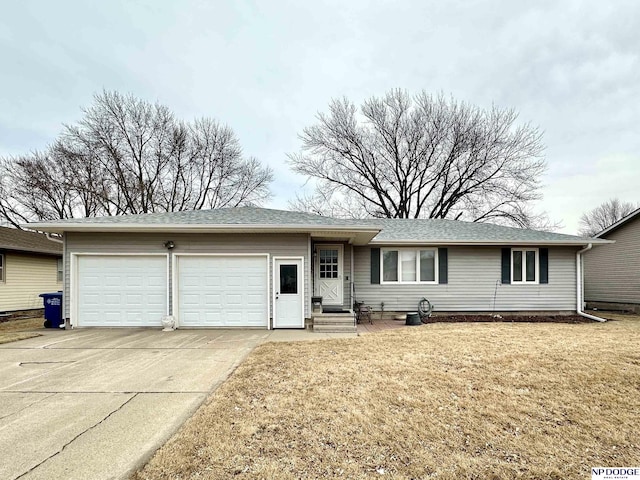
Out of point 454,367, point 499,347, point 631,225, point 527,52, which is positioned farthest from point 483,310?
point 527,52

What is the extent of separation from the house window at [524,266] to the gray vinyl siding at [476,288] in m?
0.27

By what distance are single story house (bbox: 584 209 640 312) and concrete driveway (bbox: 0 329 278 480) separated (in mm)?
14569

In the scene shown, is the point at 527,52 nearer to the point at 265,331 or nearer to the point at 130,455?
the point at 265,331

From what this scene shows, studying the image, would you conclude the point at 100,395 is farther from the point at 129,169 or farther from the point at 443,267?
the point at 129,169

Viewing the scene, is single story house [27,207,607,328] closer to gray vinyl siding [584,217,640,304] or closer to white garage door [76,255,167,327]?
white garage door [76,255,167,327]

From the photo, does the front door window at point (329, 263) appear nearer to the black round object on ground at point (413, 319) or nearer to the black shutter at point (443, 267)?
the black round object on ground at point (413, 319)

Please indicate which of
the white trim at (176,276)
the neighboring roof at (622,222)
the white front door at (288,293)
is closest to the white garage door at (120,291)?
the white trim at (176,276)

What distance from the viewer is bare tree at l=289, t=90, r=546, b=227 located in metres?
21.4

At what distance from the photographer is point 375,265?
36.5ft

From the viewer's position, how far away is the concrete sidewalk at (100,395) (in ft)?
8.89

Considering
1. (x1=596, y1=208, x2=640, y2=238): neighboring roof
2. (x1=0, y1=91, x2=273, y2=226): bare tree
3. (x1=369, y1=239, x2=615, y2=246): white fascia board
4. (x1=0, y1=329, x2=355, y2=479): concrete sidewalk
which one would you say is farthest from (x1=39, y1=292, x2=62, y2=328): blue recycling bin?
(x1=596, y1=208, x2=640, y2=238): neighboring roof

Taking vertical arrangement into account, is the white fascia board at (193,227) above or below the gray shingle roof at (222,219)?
below

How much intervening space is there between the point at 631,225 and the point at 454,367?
13.5 meters

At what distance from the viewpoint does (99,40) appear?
11.7 m
